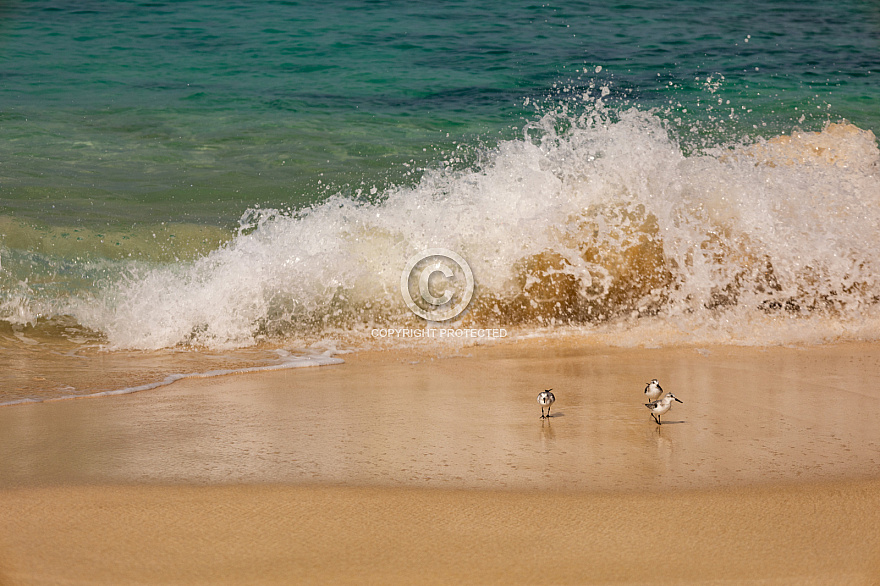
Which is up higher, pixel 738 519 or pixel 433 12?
pixel 433 12

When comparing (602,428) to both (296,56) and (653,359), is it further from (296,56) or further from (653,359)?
(296,56)

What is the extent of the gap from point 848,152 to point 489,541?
551 cm

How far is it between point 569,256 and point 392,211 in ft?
3.91

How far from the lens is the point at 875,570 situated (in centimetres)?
180

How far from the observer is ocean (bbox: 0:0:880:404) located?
448 cm

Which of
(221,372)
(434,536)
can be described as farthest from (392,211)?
(434,536)

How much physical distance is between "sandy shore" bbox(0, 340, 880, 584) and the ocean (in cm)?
78

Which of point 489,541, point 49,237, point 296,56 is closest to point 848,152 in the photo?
point 489,541

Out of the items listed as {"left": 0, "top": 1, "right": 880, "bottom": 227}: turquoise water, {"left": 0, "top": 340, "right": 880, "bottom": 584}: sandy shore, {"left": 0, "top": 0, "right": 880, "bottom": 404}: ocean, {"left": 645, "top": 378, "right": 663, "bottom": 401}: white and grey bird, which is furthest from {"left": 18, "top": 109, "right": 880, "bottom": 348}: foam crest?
{"left": 0, "top": 1, "right": 880, "bottom": 227}: turquoise water

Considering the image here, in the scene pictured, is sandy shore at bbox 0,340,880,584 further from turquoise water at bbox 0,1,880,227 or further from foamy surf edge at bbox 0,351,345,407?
turquoise water at bbox 0,1,880,227

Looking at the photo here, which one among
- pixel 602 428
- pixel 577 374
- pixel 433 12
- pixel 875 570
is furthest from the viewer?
pixel 433 12
